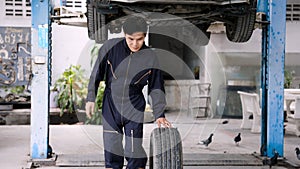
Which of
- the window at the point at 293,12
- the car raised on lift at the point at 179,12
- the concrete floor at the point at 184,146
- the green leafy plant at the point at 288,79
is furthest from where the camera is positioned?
the green leafy plant at the point at 288,79

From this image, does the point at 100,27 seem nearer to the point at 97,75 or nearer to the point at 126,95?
the point at 97,75

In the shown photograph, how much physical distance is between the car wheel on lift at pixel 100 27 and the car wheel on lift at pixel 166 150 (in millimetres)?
1686

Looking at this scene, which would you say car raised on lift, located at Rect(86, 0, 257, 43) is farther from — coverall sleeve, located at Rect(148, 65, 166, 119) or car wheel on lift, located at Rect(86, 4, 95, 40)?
coverall sleeve, located at Rect(148, 65, 166, 119)

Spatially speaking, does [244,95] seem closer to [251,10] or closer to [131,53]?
[251,10]

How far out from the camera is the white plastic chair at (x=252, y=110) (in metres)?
7.65

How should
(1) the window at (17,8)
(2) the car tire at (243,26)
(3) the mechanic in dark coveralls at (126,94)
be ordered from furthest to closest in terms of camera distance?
(1) the window at (17,8), (2) the car tire at (243,26), (3) the mechanic in dark coveralls at (126,94)

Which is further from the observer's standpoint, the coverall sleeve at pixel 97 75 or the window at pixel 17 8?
the window at pixel 17 8

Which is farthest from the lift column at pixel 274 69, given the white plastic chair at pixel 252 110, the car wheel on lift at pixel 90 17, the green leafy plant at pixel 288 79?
the green leafy plant at pixel 288 79

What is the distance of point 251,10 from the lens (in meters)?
4.47

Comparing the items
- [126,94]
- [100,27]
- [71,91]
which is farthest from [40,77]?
[71,91]

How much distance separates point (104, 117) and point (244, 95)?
4.81m

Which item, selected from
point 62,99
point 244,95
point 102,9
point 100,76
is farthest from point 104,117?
point 62,99

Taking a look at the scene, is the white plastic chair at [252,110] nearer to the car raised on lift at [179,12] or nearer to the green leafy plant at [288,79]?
the green leafy plant at [288,79]

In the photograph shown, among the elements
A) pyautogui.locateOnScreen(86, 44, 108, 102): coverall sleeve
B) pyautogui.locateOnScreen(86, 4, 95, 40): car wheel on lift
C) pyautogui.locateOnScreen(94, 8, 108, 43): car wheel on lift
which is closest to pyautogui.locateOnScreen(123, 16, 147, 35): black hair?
pyautogui.locateOnScreen(86, 44, 108, 102): coverall sleeve
